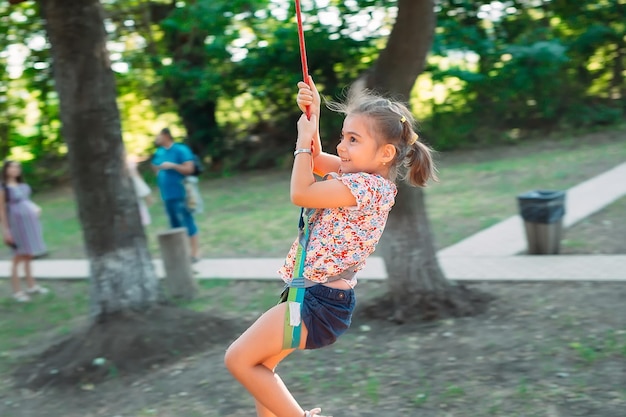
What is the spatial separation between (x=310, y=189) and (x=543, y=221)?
562 centimetres

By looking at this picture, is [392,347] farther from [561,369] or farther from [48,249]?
[48,249]

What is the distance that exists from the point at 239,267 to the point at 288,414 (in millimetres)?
6181

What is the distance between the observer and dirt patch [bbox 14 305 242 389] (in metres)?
5.48

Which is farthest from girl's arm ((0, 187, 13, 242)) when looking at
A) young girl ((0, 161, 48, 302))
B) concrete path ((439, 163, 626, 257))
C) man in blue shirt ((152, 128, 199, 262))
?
concrete path ((439, 163, 626, 257))

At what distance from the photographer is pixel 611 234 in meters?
8.75

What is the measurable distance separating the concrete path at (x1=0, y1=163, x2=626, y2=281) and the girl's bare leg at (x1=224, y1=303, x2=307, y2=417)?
15.1ft

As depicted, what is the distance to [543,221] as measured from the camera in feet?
26.6

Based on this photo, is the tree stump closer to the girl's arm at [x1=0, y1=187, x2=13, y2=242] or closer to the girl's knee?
the girl's arm at [x1=0, y1=187, x2=13, y2=242]

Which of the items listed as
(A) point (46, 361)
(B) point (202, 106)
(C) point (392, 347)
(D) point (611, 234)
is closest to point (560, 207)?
(D) point (611, 234)

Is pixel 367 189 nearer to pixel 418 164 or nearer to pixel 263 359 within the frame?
pixel 418 164

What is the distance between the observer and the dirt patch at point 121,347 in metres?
5.48

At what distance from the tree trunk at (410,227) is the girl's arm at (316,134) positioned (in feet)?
8.53

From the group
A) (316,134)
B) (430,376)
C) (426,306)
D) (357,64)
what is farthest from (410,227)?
(357,64)

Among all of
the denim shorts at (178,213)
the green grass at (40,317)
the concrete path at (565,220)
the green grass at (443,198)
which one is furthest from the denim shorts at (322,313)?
the denim shorts at (178,213)
